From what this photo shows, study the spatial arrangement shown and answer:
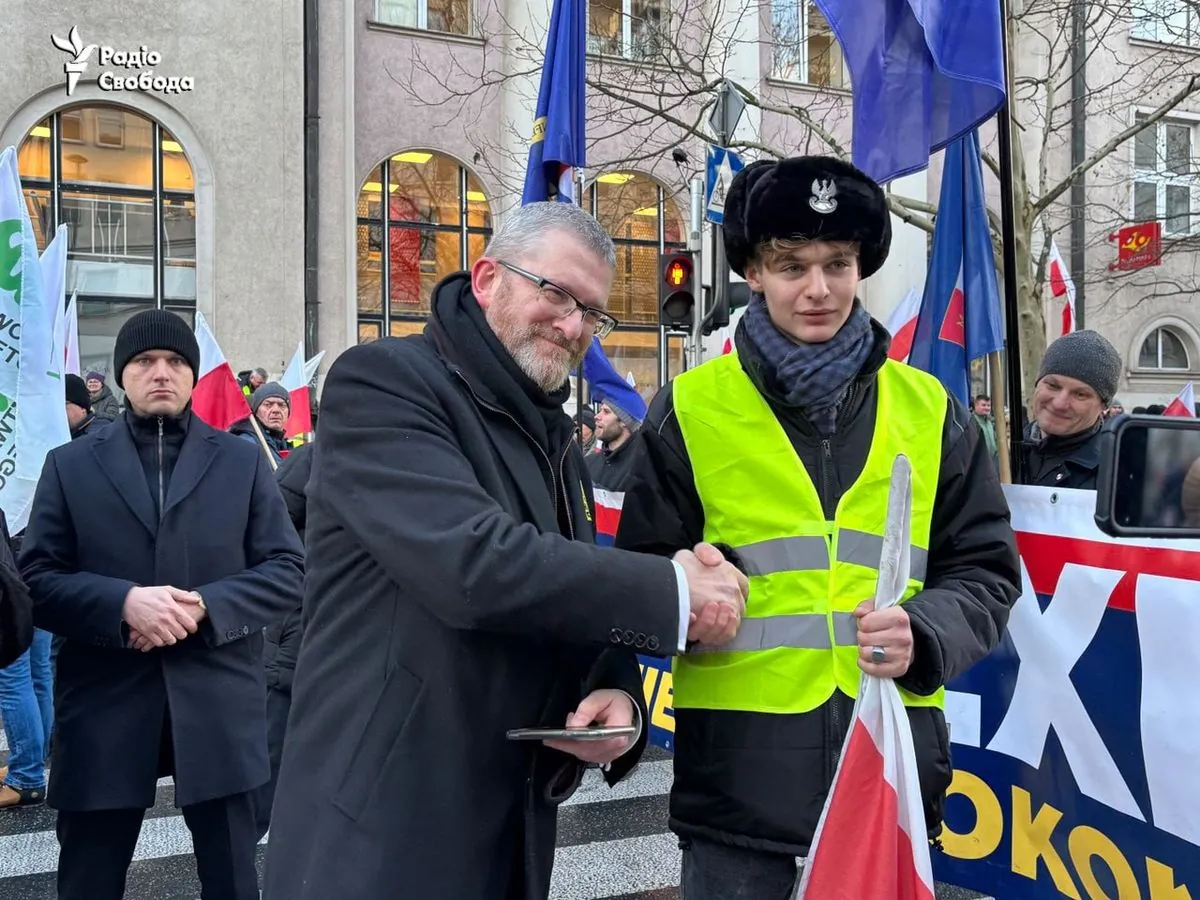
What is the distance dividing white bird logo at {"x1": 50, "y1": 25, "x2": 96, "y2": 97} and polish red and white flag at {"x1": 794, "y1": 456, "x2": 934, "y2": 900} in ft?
59.5

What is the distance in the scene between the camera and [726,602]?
6.17 ft

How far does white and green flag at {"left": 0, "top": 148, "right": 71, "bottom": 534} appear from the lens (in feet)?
13.9

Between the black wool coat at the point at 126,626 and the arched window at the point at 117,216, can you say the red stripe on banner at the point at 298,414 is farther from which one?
the arched window at the point at 117,216

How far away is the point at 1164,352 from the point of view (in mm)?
23000

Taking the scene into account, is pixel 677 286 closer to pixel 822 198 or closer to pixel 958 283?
pixel 958 283

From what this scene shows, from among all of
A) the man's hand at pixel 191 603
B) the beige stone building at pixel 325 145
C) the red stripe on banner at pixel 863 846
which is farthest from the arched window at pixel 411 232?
the red stripe on banner at pixel 863 846

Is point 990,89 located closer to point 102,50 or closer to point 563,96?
point 563,96

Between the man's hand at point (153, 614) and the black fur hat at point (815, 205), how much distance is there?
6.40 feet

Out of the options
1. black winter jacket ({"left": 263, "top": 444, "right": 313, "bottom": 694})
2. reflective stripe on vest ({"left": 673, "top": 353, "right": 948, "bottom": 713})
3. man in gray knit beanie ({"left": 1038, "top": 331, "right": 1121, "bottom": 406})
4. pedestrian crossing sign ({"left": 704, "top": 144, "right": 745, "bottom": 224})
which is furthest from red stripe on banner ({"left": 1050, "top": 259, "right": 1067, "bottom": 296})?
reflective stripe on vest ({"left": 673, "top": 353, "right": 948, "bottom": 713})

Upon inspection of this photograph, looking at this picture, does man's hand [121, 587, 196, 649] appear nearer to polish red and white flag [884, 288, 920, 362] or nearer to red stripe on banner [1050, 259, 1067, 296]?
polish red and white flag [884, 288, 920, 362]

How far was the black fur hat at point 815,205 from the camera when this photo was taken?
7.13ft

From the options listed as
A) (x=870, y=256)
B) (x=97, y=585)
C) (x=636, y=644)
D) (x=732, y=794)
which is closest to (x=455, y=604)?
(x=636, y=644)

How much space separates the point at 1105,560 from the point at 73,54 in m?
18.0

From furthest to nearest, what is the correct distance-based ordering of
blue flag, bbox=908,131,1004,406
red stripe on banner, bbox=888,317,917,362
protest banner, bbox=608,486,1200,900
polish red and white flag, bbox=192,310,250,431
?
red stripe on banner, bbox=888,317,917,362 < polish red and white flag, bbox=192,310,250,431 < blue flag, bbox=908,131,1004,406 < protest banner, bbox=608,486,1200,900
